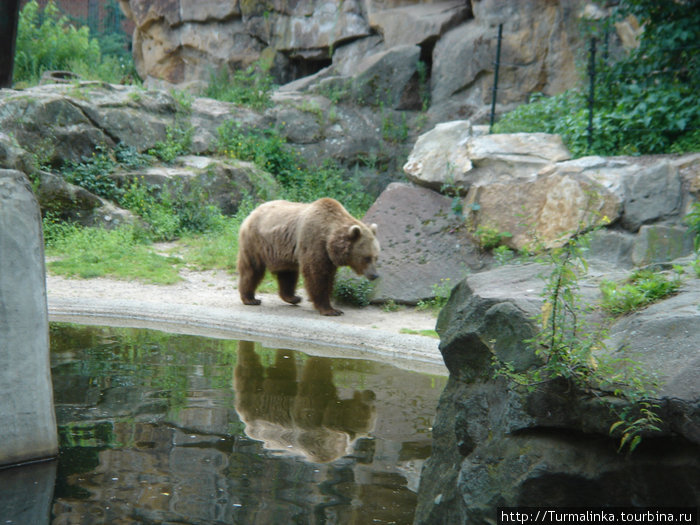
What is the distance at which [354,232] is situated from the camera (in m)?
8.12

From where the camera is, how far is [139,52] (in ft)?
64.3

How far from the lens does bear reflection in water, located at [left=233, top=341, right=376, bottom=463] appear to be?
164 inches

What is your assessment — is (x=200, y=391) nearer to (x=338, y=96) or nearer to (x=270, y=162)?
(x=270, y=162)

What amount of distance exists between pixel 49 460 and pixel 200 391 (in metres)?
1.43

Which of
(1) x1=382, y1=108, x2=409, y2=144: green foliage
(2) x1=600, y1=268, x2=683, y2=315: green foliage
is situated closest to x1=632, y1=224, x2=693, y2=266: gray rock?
(2) x1=600, y1=268, x2=683, y2=315: green foliage

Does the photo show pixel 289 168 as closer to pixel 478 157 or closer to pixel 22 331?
pixel 478 157

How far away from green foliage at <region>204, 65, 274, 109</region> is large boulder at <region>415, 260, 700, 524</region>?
41.0 ft

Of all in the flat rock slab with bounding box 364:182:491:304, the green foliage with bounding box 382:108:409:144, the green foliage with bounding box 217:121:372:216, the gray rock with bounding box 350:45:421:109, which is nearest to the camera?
the flat rock slab with bounding box 364:182:491:304

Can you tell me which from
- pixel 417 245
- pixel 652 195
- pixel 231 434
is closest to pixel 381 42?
pixel 417 245

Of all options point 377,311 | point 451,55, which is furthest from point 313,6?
point 377,311

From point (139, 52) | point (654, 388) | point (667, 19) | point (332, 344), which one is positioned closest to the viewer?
point (654, 388)

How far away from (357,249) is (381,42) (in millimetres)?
8515

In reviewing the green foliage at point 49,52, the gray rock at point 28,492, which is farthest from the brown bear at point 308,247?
the green foliage at point 49,52

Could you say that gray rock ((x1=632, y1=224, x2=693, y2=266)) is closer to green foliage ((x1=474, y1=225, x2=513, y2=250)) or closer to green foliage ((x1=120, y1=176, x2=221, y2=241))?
green foliage ((x1=474, y1=225, x2=513, y2=250))
